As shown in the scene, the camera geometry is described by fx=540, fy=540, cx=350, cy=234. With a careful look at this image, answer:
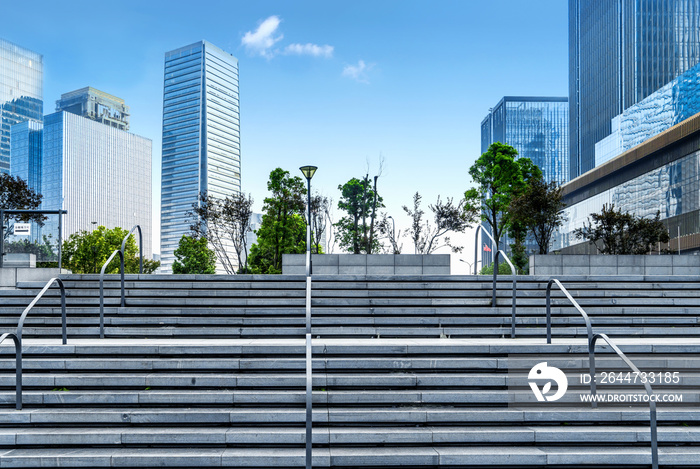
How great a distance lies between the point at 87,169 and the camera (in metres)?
157

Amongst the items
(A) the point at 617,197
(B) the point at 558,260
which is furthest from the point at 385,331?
(A) the point at 617,197

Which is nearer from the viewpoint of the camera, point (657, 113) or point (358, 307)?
point (358, 307)

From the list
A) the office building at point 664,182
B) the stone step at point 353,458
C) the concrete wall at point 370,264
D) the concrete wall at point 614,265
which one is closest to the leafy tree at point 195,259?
the office building at point 664,182

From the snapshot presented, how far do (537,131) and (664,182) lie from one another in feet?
395

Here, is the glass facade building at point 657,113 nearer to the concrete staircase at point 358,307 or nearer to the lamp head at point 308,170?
the lamp head at point 308,170

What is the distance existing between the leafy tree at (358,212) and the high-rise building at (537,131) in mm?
137264

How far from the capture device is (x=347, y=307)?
1034 centimetres

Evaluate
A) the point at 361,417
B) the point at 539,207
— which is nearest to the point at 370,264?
the point at 539,207

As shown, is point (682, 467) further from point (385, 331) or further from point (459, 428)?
point (385, 331)

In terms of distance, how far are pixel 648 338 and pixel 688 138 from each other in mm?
42581

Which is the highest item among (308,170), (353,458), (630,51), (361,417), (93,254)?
(630,51)

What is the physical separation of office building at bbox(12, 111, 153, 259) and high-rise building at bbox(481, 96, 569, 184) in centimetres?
11323

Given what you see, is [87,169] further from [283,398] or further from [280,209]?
[283,398]

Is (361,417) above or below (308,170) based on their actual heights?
below
